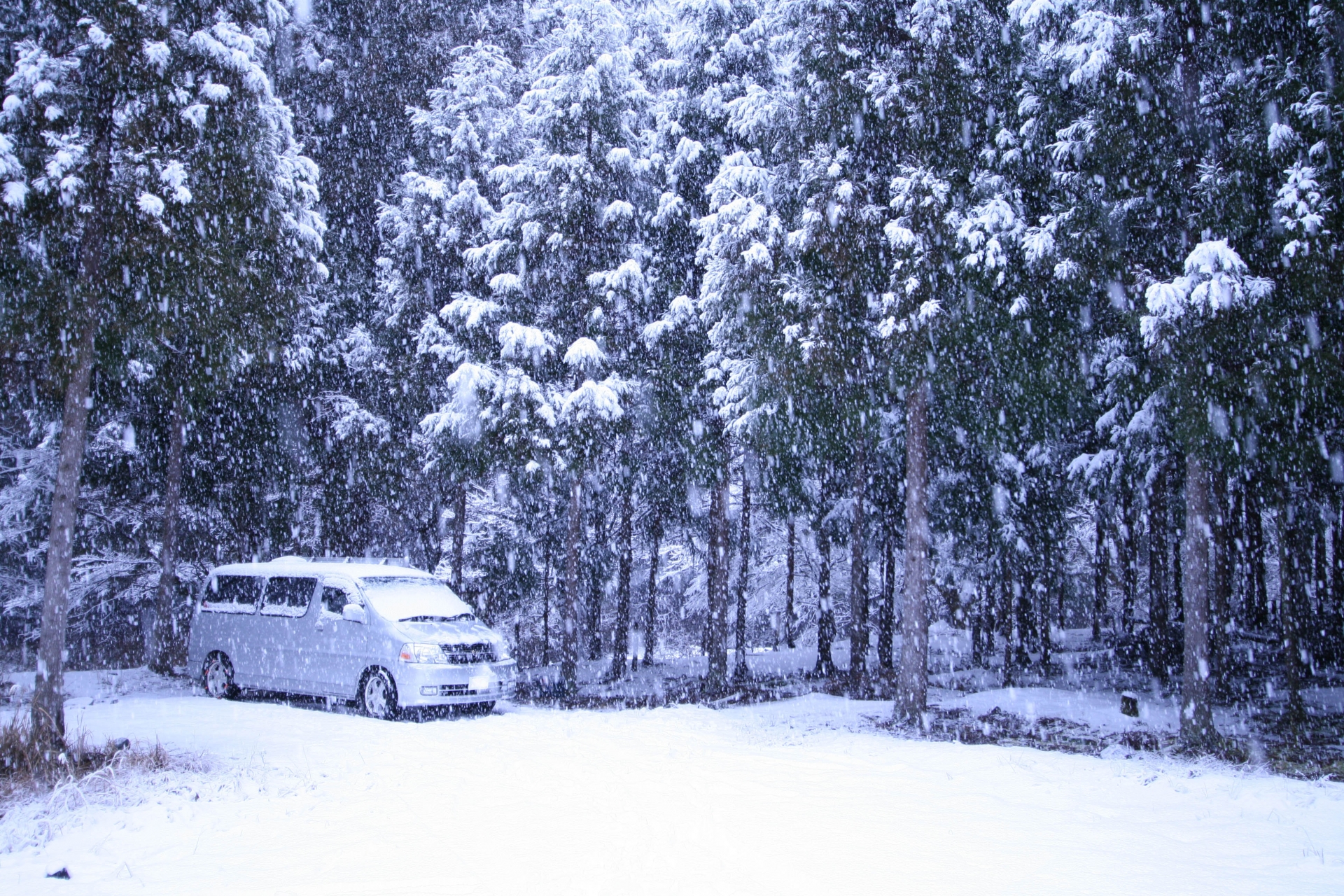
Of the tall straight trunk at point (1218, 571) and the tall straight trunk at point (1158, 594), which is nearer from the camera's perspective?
the tall straight trunk at point (1218, 571)

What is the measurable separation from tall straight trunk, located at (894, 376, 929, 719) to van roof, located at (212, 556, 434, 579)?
7.36m

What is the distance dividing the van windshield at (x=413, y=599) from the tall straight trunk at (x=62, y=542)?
14.0ft

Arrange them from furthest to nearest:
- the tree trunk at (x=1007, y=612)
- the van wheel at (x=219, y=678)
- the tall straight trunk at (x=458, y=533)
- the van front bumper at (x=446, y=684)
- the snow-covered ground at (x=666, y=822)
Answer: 1. the tall straight trunk at (x=458, y=533)
2. the tree trunk at (x=1007, y=612)
3. the van wheel at (x=219, y=678)
4. the van front bumper at (x=446, y=684)
5. the snow-covered ground at (x=666, y=822)

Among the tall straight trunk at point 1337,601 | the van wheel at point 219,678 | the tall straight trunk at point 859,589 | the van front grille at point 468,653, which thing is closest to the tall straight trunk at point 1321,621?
the tall straight trunk at point 1337,601

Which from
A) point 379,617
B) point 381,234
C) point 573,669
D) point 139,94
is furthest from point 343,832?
point 381,234

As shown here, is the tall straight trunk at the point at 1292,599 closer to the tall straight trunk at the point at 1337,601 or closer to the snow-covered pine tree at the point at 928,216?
the tall straight trunk at the point at 1337,601

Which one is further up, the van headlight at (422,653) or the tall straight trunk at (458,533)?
the tall straight trunk at (458,533)

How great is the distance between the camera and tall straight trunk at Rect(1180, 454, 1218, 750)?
1039 cm

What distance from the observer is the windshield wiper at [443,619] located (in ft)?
39.9

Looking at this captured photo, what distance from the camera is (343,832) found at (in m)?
5.97

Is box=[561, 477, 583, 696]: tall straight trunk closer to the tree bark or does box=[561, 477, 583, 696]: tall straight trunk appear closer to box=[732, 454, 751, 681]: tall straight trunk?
box=[732, 454, 751, 681]: tall straight trunk

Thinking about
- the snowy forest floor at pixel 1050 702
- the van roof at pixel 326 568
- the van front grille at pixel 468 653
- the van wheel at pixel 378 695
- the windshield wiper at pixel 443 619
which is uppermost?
the van roof at pixel 326 568

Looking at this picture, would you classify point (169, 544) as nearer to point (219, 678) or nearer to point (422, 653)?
point (219, 678)

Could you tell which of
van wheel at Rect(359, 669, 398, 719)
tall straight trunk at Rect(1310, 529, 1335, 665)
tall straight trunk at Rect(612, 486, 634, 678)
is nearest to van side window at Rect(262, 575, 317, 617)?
van wheel at Rect(359, 669, 398, 719)
